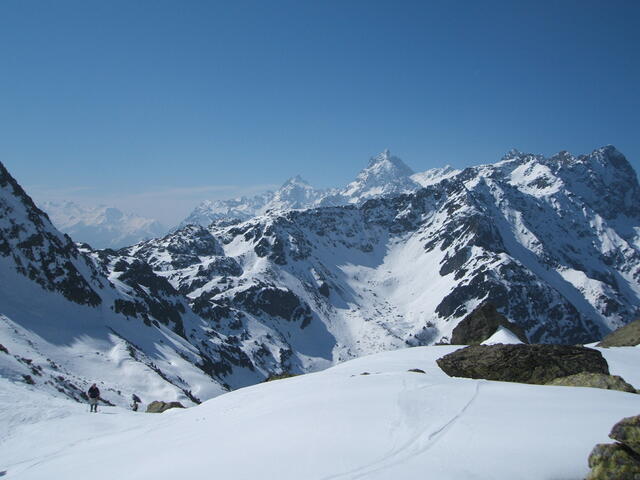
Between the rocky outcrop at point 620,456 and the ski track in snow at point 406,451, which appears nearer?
the rocky outcrop at point 620,456

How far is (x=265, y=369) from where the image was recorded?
16900 centimetres

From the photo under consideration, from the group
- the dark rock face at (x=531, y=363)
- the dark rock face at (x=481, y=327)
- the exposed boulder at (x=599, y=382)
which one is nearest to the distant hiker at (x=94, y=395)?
the dark rock face at (x=531, y=363)

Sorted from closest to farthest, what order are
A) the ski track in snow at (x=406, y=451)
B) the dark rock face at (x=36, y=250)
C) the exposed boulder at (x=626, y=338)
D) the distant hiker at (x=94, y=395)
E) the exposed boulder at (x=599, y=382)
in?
1. the ski track in snow at (x=406, y=451)
2. the exposed boulder at (x=599, y=382)
3. the distant hiker at (x=94, y=395)
4. the exposed boulder at (x=626, y=338)
5. the dark rock face at (x=36, y=250)

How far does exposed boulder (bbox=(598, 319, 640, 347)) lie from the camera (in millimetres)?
35594

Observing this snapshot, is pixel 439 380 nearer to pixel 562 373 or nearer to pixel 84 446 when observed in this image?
pixel 562 373

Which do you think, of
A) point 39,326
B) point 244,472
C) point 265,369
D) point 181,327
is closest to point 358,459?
point 244,472

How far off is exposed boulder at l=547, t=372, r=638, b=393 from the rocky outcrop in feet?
25.1

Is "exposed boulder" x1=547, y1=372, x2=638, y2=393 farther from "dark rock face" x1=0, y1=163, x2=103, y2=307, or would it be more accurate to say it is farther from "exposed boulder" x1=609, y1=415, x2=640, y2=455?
"dark rock face" x1=0, y1=163, x2=103, y2=307

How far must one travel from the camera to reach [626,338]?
36.6 meters

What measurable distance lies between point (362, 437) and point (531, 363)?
1153 centimetres

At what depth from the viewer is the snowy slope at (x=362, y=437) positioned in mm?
9336

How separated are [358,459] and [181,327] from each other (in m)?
141

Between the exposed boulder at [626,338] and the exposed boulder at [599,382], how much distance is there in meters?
24.2

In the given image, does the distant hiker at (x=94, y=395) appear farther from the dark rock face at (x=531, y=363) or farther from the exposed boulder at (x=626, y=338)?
the exposed boulder at (x=626, y=338)
